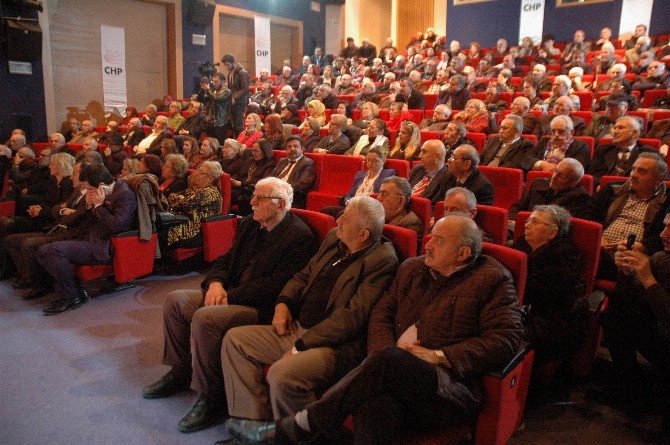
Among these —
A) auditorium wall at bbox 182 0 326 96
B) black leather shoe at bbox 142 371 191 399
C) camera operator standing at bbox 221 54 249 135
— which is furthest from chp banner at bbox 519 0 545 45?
black leather shoe at bbox 142 371 191 399

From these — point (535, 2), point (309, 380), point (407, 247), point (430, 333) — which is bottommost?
point (309, 380)

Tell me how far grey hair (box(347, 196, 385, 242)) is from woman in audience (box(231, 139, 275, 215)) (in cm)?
274

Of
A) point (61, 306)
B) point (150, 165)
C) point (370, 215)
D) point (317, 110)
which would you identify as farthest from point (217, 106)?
point (370, 215)

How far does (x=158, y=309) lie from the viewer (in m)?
3.20

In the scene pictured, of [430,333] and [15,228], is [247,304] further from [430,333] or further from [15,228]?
[15,228]

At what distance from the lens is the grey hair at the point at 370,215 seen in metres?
2.02

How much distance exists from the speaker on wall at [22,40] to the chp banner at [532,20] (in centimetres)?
846

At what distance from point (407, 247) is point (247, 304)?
0.71 metres

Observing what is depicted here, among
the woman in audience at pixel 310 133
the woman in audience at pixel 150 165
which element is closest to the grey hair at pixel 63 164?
the woman in audience at pixel 150 165

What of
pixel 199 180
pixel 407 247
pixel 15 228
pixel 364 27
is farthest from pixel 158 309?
pixel 364 27

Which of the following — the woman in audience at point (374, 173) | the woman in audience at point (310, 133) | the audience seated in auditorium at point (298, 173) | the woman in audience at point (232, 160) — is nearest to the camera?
the woman in audience at point (374, 173)

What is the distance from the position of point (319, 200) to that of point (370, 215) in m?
2.29

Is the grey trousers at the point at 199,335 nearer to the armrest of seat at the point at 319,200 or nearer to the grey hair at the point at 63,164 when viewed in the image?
the armrest of seat at the point at 319,200

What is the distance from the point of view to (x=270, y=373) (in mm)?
1774
